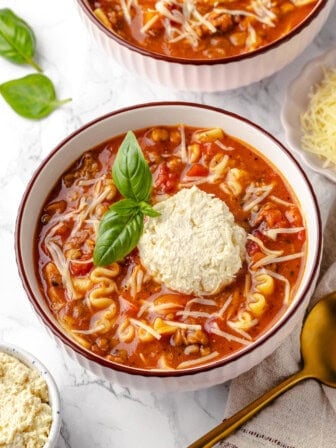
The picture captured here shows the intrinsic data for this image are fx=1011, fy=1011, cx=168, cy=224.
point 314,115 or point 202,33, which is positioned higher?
point 202,33

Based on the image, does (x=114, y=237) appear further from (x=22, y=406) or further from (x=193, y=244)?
(x=22, y=406)

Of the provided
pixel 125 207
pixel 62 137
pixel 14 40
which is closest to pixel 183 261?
pixel 125 207

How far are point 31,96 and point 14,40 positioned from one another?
1.07ft

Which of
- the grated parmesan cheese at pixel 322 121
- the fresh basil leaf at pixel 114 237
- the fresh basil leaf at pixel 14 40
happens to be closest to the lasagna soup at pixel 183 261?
the fresh basil leaf at pixel 114 237

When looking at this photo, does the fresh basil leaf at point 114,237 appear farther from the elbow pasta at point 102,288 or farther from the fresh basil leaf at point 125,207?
the elbow pasta at point 102,288

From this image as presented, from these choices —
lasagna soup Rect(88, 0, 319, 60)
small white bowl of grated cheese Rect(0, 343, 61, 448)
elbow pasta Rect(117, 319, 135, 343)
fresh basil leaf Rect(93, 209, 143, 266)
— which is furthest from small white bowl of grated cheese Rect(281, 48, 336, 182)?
small white bowl of grated cheese Rect(0, 343, 61, 448)

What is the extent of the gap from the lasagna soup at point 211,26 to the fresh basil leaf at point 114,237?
1072 mm

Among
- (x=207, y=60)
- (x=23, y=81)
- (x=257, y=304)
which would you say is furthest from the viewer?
(x=23, y=81)

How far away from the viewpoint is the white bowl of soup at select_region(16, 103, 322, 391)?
400 centimetres

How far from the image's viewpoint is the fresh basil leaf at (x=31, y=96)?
5.11 metres

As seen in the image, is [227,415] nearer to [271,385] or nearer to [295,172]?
[271,385]

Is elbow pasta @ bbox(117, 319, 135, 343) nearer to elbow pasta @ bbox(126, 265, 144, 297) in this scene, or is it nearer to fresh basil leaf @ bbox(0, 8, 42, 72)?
elbow pasta @ bbox(126, 265, 144, 297)

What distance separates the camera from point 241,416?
4168 millimetres

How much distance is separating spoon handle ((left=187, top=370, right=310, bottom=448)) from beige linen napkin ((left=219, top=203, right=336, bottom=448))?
5 cm
